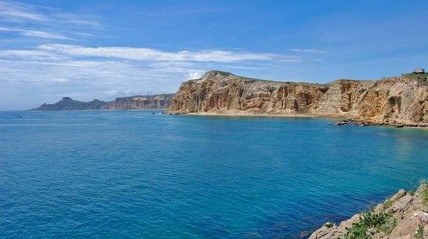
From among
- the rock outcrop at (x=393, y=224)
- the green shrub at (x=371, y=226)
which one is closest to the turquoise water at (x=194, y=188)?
the rock outcrop at (x=393, y=224)

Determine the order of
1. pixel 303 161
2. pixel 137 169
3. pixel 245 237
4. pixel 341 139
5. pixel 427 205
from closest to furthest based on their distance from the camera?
pixel 427 205 → pixel 245 237 → pixel 137 169 → pixel 303 161 → pixel 341 139

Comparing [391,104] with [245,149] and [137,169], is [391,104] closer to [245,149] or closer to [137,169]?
[245,149]

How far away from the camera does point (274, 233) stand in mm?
33031

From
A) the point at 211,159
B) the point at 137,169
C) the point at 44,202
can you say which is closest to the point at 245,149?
the point at 211,159

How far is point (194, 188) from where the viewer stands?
156 ft

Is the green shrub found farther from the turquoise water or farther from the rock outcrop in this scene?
the turquoise water

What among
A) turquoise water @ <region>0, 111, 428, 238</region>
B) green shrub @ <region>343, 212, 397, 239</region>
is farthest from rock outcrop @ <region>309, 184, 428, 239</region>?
turquoise water @ <region>0, 111, 428, 238</region>

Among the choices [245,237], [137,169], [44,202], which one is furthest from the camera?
[137,169]

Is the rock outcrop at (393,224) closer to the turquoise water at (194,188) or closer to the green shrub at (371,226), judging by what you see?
the green shrub at (371,226)

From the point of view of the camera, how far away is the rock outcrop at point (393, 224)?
66.3 ft

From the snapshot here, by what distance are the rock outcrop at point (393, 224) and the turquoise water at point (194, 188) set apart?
4.80 meters

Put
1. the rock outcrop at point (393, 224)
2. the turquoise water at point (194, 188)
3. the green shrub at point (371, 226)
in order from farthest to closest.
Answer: the turquoise water at point (194, 188)
the green shrub at point (371, 226)
the rock outcrop at point (393, 224)

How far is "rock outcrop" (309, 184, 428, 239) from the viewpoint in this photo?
20219 millimetres

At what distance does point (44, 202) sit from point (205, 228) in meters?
18.0
